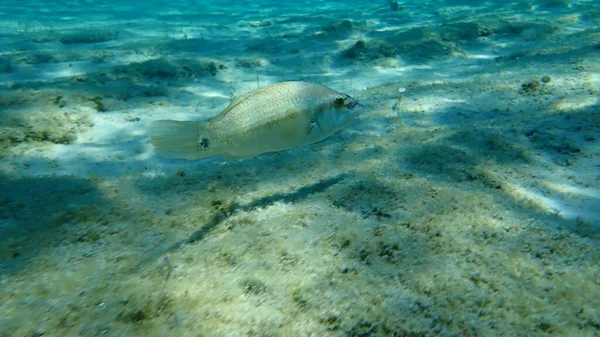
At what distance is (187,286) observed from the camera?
1854mm

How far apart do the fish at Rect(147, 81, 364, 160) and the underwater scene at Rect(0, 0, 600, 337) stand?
1cm

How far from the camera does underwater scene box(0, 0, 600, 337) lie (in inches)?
65.7

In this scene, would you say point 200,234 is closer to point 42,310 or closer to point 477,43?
point 42,310

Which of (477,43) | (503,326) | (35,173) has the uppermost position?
(477,43)

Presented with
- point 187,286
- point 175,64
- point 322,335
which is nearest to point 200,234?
point 187,286

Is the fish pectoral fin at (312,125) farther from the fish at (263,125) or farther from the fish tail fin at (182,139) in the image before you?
the fish tail fin at (182,139)

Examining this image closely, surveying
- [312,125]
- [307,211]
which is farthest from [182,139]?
[307,211]

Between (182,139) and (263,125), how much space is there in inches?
24.7

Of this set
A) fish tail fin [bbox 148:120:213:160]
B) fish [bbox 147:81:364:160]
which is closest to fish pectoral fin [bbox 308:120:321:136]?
fish [bbox 147:81:364:160]

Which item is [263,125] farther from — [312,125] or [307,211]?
[307,211]

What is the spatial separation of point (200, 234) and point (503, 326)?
1.84 m

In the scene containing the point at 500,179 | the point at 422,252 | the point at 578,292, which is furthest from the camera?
the point at 500,179

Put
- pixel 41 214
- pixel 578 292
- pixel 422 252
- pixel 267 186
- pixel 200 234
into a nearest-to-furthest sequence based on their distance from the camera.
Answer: pixel 578 292, pixel 422 252, pixel 200 234, pixel 41 214, pixel 267 186

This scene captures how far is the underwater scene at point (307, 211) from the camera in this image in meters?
1.67
